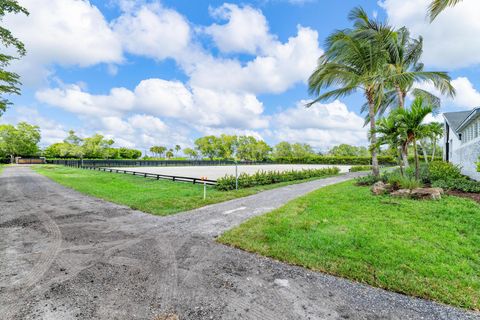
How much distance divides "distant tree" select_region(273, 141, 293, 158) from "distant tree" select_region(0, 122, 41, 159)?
2265 inches

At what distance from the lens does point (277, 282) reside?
3133mm

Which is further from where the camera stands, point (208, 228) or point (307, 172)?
point (307, 172)

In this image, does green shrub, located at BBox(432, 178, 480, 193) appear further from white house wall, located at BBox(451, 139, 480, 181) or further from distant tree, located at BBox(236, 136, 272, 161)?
Answer: distant tree, located at BBox(236, 136, 272, 161)

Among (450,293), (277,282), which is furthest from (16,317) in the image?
(450,293)

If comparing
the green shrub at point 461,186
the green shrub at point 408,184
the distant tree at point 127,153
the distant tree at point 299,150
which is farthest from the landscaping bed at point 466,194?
the distant tree at point 127,153

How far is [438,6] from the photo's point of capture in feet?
19.5

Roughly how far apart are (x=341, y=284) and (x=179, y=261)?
95.4 inches

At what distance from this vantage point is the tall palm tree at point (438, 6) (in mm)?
5754

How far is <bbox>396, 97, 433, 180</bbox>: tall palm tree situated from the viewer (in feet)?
27.7

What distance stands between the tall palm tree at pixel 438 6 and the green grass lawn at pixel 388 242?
5.14 m

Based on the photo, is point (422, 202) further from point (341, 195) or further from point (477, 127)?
point (477, 127)

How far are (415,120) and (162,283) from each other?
32.5 ft


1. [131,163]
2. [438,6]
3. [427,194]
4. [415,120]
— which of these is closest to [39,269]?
[427,194]

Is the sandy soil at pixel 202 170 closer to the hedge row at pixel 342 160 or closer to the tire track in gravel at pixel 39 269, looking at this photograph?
the hedge row at pixel 342 160
